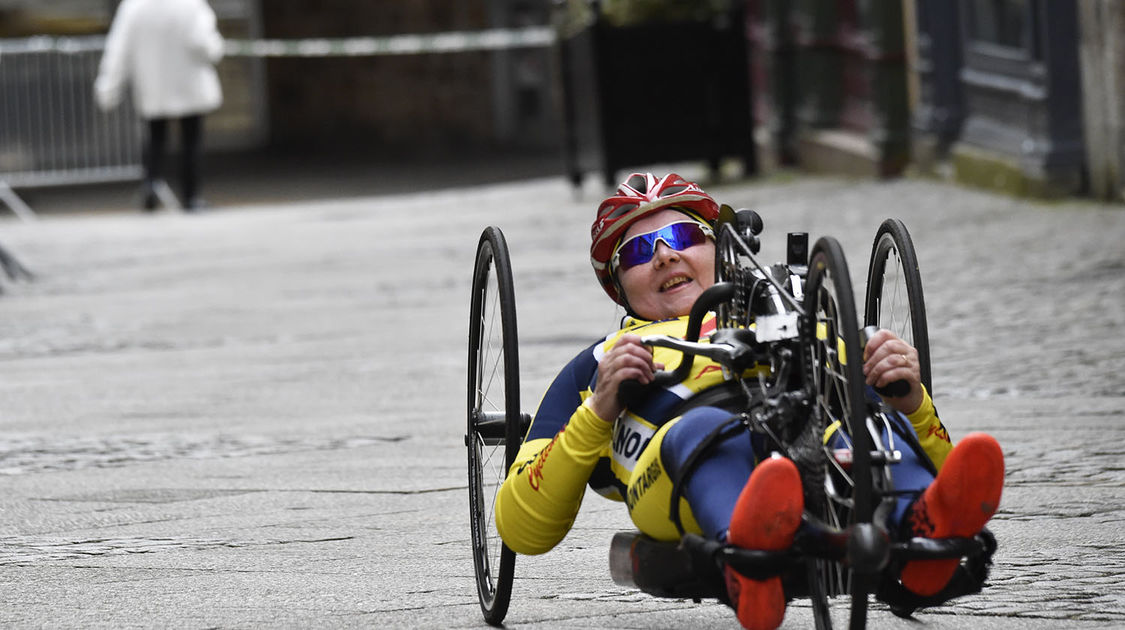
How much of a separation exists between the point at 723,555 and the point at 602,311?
20.4ft

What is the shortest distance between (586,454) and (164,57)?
45.8ft

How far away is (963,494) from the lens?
131 inches

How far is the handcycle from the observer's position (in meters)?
3.27

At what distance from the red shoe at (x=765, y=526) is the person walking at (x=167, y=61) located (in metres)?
14.4

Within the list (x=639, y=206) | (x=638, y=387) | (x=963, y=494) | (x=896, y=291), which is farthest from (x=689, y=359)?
(x=963, y=494)

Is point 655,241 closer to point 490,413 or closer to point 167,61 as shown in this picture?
point 490,413

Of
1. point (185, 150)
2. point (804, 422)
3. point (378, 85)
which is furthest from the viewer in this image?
point (378, 85)

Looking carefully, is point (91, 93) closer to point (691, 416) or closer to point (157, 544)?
point (157, 544)

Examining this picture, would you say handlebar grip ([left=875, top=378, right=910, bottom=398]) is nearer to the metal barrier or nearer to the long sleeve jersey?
the long sleeve jersey

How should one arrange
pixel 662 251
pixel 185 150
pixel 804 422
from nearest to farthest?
pixel 804 422 < pixel 662 251 < pixel 185 150

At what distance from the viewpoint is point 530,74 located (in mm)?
22969

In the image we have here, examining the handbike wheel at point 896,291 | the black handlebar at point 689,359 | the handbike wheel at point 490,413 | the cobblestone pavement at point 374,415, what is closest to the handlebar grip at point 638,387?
the black handlebar at point 689,359

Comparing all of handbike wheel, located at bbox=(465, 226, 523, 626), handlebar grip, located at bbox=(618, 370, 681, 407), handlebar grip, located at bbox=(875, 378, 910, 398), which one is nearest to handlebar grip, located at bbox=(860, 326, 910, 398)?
handlebar grip, located at bbox=(875, 378, 910, 398)

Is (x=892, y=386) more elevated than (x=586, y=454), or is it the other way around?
(x=892, y=386)
